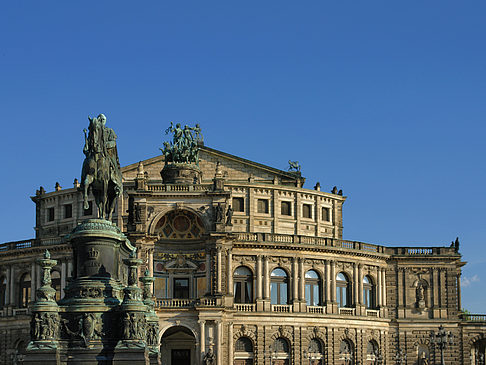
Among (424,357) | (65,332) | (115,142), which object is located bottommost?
(424,357)

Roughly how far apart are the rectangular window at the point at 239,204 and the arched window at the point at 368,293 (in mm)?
14685

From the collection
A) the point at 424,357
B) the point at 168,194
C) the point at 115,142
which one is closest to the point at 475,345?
the point at 424,357

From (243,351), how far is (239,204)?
15437 mm

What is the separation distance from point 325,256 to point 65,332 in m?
61.4

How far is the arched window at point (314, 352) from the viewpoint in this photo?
82000 millimetres

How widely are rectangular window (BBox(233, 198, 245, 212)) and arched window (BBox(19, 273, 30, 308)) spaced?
74.0 ft

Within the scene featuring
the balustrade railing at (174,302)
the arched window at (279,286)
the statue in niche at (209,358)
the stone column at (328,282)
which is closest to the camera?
the statue in niche at (209,358)

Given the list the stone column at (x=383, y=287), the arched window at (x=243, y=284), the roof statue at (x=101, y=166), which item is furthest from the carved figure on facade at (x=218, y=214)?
the roof statue at (x=101, y=166)

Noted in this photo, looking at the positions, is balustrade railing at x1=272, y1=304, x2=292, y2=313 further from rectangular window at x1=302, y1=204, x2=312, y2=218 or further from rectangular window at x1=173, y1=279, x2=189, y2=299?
rectangular window at x1=302, y1=204, x2=312, y2=218

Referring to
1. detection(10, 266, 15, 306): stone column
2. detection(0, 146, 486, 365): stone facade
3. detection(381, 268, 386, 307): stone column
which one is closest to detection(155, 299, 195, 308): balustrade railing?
detection(0, 146, 486, 365): stone facade

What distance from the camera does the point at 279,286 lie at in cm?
8238

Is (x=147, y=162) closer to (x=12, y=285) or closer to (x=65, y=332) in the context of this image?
(x=12, y=285)

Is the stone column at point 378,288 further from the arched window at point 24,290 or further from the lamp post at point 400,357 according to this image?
the arched window at point 24,290

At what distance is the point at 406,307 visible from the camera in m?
88.8
